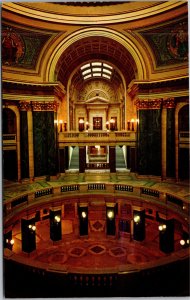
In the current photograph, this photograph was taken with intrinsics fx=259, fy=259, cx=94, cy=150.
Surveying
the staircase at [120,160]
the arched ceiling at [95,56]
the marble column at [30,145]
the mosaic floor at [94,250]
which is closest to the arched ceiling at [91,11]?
the arched ceiling at [95,56]

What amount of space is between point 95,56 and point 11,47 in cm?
897

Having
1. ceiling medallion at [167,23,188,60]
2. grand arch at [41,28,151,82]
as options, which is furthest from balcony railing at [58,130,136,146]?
ceiling medallion at [167,23,188,60]

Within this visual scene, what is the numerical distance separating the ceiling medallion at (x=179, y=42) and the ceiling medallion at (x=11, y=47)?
758cm

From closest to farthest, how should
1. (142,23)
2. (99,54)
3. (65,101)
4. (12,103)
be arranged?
(142,23) < (12,103) < (99,54) < (65,101)

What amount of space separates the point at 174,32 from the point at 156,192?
26.2ft

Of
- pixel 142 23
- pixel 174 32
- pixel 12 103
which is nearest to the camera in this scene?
pixel 174 32

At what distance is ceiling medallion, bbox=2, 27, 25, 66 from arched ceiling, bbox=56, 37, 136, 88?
324 cm

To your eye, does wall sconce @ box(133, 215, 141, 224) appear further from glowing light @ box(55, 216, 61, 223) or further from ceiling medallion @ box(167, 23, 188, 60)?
ceiling medallion @ box(167, 23, 188, 60)

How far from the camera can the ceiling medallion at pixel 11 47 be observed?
38.3 ft

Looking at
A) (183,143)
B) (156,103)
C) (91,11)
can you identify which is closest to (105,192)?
(183,143)

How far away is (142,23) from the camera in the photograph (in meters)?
13.6

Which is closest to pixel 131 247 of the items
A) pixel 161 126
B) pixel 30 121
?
pixel 161 126

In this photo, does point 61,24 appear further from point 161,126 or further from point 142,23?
point 161,126

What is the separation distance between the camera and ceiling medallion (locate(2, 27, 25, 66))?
1169 centimetres
